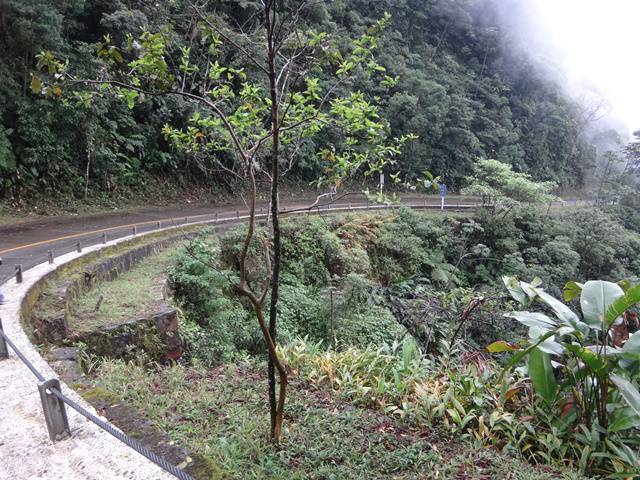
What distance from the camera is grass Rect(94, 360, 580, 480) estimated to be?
10.8 ft

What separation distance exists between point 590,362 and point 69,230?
14.2 m

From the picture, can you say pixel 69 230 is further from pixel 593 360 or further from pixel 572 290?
pixel 593 360

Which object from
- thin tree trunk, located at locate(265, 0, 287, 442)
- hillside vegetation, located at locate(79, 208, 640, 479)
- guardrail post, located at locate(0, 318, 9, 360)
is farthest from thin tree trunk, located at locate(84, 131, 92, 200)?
thin tree trunk, located at locate(265, 0, 287, 442)

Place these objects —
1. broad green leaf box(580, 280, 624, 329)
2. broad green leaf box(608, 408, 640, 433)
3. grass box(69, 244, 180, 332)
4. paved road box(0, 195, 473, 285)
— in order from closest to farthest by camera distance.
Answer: broad green leaf box(608, 408, 640, 433), broad green leaf box(580, 280, 624, 329), grass box(69, 244, 180, 332), paved road box(0, 195, 473, 285)

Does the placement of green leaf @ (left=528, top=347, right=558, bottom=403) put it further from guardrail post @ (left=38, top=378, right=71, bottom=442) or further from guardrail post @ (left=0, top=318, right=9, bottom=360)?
guardrail post @ (left=0, top=318, right=9, bottom=360)

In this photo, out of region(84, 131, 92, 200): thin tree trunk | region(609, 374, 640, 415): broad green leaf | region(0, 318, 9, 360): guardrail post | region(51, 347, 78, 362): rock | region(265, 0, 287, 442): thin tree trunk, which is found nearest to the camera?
region(265, 0, 287, 442): thin tree trunk

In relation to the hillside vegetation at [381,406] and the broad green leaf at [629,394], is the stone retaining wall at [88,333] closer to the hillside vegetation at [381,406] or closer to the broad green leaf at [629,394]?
the hillside vegetation at [381,406]

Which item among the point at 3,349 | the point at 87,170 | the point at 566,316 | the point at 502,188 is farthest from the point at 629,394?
the point at 502,188

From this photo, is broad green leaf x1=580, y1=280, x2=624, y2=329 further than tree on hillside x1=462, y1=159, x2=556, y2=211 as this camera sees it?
No

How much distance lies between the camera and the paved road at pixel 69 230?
31.6ft

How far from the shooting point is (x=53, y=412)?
293cm

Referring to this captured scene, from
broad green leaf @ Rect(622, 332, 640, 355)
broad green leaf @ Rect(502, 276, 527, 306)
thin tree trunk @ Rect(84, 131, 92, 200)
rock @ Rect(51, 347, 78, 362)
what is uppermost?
thin tree trunk @ Rect(84, 131, 92, 200)

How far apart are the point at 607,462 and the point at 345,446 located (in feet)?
7.41

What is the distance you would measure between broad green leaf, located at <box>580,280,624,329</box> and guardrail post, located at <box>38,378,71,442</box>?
446 centimetres
